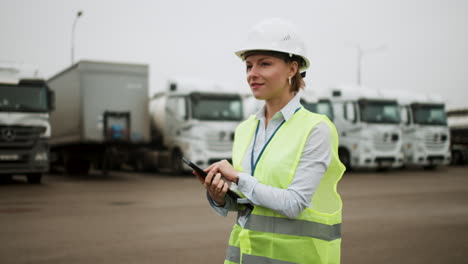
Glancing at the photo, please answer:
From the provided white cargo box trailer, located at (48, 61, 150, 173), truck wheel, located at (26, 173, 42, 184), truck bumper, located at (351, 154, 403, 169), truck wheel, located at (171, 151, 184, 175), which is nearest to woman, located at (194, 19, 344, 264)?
truck wheel, located at (26, 173, 42, 184)

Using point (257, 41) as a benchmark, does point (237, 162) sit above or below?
below

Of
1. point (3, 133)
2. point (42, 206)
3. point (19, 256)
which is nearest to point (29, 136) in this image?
point (3, 133)

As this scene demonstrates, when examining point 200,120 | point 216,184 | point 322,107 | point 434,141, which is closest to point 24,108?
point 200,120

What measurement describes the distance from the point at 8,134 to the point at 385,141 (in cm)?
1449

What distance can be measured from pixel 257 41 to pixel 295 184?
0.66 meters

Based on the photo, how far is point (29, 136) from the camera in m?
16.3

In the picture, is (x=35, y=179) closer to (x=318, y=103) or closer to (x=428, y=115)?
(x=318, y=103)

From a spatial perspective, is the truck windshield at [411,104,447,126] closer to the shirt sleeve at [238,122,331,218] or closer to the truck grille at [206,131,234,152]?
the truck grille at [206,131,234,152]

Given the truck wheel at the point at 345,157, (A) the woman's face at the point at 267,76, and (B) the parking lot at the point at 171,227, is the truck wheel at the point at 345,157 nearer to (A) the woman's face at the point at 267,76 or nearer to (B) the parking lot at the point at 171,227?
(B) the parking lot at the point at 171,227

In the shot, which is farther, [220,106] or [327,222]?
[220,106]

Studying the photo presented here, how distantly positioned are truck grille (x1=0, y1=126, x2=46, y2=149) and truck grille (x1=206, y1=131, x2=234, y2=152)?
589 cm

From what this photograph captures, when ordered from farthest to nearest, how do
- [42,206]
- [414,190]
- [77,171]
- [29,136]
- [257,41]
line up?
1. [77,171]
2. [29,136]
3. [414,190]
4. [42,206]
5. [257,41]

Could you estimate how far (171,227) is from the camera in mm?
8609

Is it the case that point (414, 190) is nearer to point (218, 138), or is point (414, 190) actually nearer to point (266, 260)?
point (218, 138)
